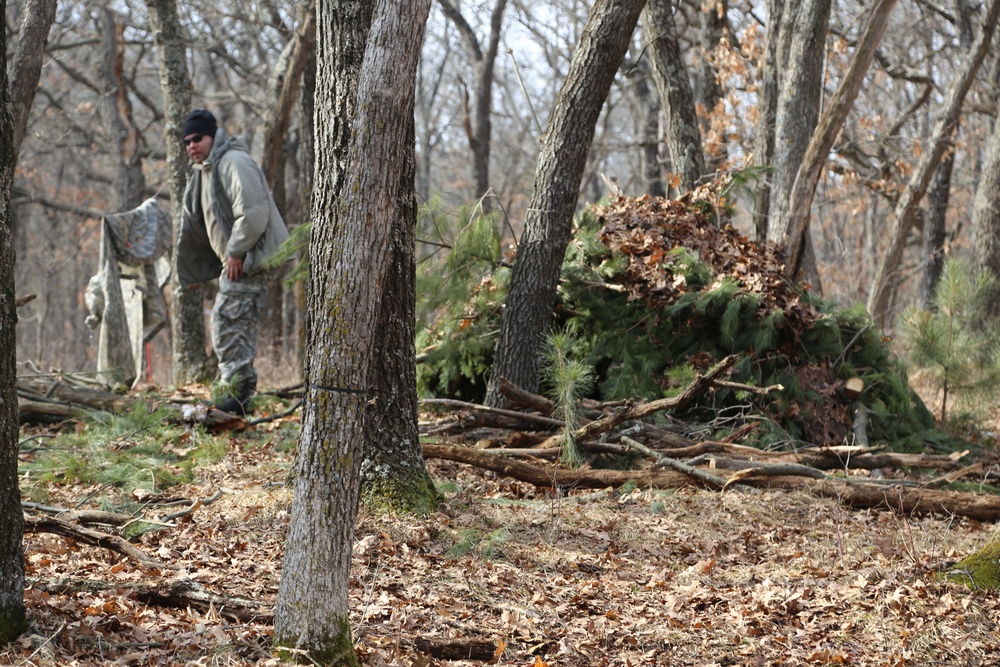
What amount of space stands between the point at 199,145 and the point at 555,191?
296 cm

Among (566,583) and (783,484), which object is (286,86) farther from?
(566,583)

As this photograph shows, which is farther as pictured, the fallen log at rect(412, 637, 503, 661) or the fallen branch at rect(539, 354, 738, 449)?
the fallen branch at rect(539, 354, 738, 449)

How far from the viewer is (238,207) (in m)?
7.45

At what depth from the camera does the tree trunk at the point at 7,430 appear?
3295 mm

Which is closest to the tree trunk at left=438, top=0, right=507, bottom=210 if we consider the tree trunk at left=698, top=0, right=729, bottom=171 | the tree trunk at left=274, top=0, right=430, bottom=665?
the tree trunk at left=698, top=0, right=729, bottom=171

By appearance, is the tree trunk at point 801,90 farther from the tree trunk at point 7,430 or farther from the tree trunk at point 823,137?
the tree trunk at point 7,430

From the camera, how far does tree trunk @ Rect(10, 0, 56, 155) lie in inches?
277

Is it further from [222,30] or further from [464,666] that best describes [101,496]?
[222,30]

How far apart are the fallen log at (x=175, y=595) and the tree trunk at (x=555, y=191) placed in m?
3.73

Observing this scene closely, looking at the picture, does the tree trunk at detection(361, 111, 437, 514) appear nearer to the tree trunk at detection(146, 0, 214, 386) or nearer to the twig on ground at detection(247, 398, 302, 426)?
the twig on ground at detection(247, 398, 302, 426)

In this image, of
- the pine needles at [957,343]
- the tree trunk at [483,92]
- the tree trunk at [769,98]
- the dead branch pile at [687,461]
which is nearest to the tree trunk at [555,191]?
the dead branch pile at [687,461]

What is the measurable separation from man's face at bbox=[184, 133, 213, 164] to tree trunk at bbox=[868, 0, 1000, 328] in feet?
29.4

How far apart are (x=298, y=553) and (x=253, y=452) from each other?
11.5 feet

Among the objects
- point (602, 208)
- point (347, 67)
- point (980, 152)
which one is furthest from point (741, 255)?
point (980, 152)
